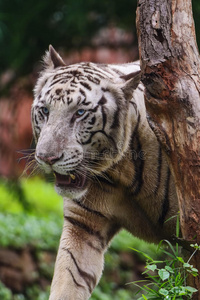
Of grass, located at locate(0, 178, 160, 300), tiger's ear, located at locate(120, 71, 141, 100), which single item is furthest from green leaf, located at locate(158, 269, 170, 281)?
grass, located at locate(0, 178, 160, 300)

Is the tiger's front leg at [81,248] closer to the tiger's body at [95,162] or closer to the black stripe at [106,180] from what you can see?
Answer: the tiger's body at [95,162]

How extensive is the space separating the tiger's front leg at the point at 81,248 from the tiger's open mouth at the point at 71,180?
1.00 feet

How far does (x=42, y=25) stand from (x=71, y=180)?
14.3ft

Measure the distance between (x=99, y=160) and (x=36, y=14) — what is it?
14.0ft

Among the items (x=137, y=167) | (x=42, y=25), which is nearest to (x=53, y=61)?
(x=137, y=167)

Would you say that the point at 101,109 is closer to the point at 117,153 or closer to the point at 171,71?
the point at 117,153

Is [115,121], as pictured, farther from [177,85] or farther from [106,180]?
[177,85]

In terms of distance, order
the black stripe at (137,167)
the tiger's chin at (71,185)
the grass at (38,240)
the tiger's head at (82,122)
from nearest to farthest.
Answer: the tiger's head at (82,122) < the tiger's chin at (71,185) < the black stripe at (137,167) < the grass at (38,240)

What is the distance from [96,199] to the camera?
4.36 meters

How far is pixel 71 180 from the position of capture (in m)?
4.14

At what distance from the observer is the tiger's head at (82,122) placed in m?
3.89

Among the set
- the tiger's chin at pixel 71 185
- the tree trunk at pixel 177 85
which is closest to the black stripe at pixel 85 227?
the tiger's chin at pixel 71 185

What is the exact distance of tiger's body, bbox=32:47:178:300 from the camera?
395 cm

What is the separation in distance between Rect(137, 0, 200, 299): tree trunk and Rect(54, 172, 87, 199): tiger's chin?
86 centimetres
